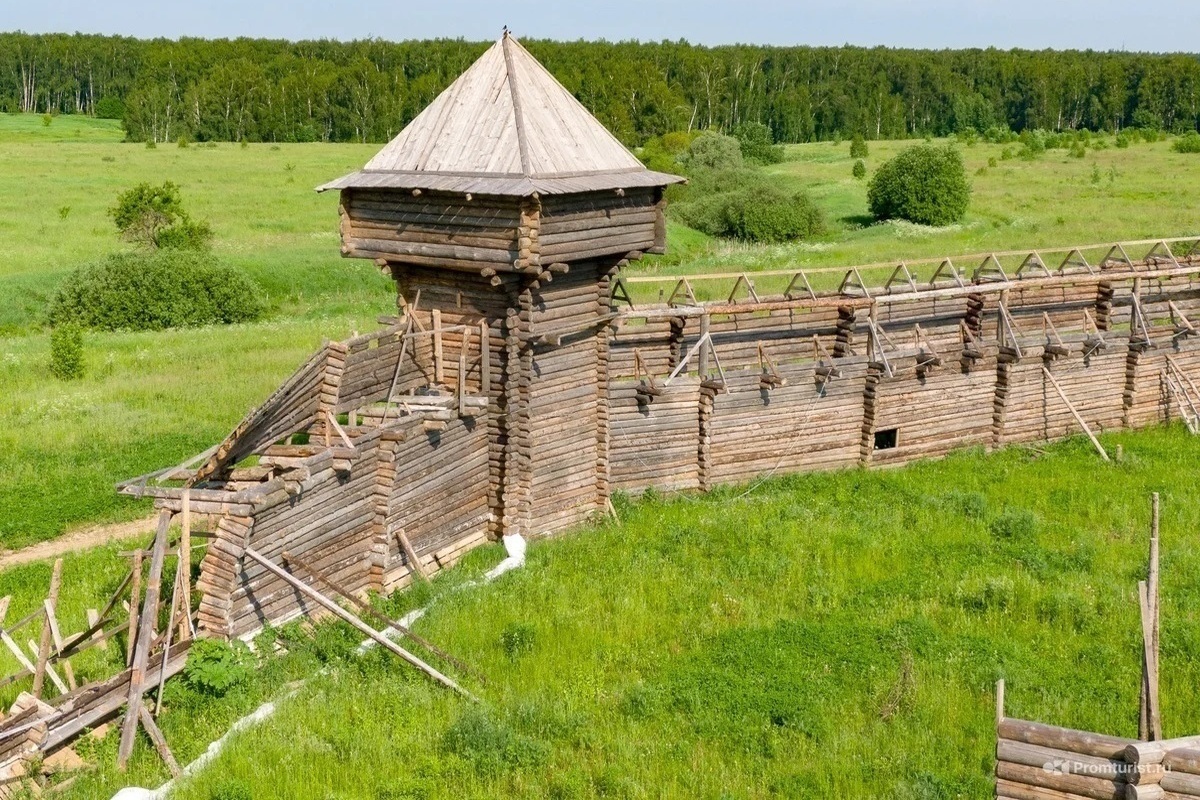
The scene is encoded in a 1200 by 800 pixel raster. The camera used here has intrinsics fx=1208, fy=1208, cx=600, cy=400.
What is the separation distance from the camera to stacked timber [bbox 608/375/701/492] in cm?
2078

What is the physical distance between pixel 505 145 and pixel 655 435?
6.30m

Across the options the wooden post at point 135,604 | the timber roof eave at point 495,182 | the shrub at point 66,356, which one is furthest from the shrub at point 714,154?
the wooden post at point 135,604

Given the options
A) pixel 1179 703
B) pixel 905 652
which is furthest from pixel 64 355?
pixel 1179 703

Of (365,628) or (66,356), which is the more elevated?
(66,356)

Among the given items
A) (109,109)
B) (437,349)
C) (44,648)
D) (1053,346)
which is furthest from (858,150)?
(109,109)

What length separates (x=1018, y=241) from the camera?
48031 mm

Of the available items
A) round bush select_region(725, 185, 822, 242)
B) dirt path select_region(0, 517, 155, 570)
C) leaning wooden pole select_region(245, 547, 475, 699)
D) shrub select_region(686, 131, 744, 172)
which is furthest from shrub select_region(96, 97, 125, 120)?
leaning wooden pole select_region(245, 547, 475, 699)

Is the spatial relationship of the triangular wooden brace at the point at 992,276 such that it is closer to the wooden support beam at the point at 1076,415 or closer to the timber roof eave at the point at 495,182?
the wooden support beam at the point at 1076,415

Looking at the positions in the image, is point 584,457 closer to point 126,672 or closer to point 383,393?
point 383,393

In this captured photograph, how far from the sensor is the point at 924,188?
56312 mm

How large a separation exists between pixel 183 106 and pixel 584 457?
101 meters

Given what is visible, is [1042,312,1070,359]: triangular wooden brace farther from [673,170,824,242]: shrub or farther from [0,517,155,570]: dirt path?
[673,170,824,242]: shrub

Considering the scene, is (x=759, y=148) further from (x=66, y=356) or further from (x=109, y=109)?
(x=109, y=109)

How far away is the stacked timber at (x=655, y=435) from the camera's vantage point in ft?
68.2
